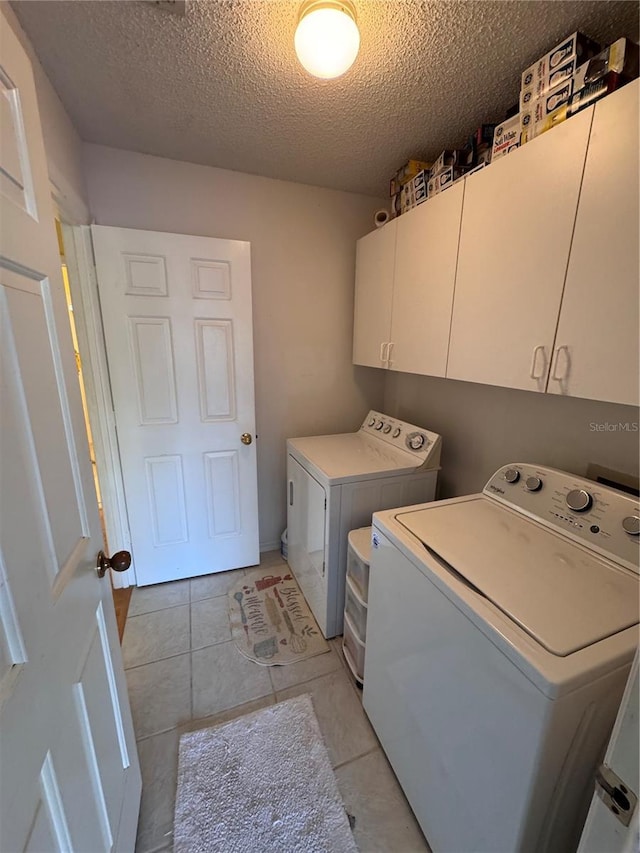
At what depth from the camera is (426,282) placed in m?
1.57

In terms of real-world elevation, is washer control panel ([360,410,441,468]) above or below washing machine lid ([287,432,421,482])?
above

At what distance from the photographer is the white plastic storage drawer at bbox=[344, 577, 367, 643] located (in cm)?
152

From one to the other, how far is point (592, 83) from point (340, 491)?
1.57m

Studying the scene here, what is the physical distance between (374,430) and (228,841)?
1859 millimetres

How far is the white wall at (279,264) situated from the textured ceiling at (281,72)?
178 mm

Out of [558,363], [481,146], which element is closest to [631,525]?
[558,363]

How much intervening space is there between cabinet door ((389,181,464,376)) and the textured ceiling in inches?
14.4

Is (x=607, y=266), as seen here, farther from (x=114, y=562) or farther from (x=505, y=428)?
(x=114, y=562)

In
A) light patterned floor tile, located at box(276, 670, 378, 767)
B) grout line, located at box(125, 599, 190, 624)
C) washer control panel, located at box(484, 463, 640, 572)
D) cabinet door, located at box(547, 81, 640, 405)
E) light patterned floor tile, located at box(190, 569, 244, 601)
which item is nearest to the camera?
cabinet door, located at box(547, 81, 640, 405)

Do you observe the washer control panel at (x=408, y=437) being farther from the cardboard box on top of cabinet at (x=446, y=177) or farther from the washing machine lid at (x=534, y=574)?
the cardboard box on top of cabinet at (x=446, y=177)

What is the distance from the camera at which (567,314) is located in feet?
3.37

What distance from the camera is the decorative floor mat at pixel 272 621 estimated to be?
1.75 m

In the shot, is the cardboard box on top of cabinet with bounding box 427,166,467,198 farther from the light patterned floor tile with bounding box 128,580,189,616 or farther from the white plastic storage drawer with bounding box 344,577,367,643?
the light patterned floor tile with bounding box 128,580,189,616

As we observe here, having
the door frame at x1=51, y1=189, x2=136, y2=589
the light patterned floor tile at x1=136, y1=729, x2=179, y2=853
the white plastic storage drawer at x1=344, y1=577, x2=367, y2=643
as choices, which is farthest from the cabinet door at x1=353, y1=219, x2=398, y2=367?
the light patterned floor tile at x1=136, y1=729, x2=179, y2=853
